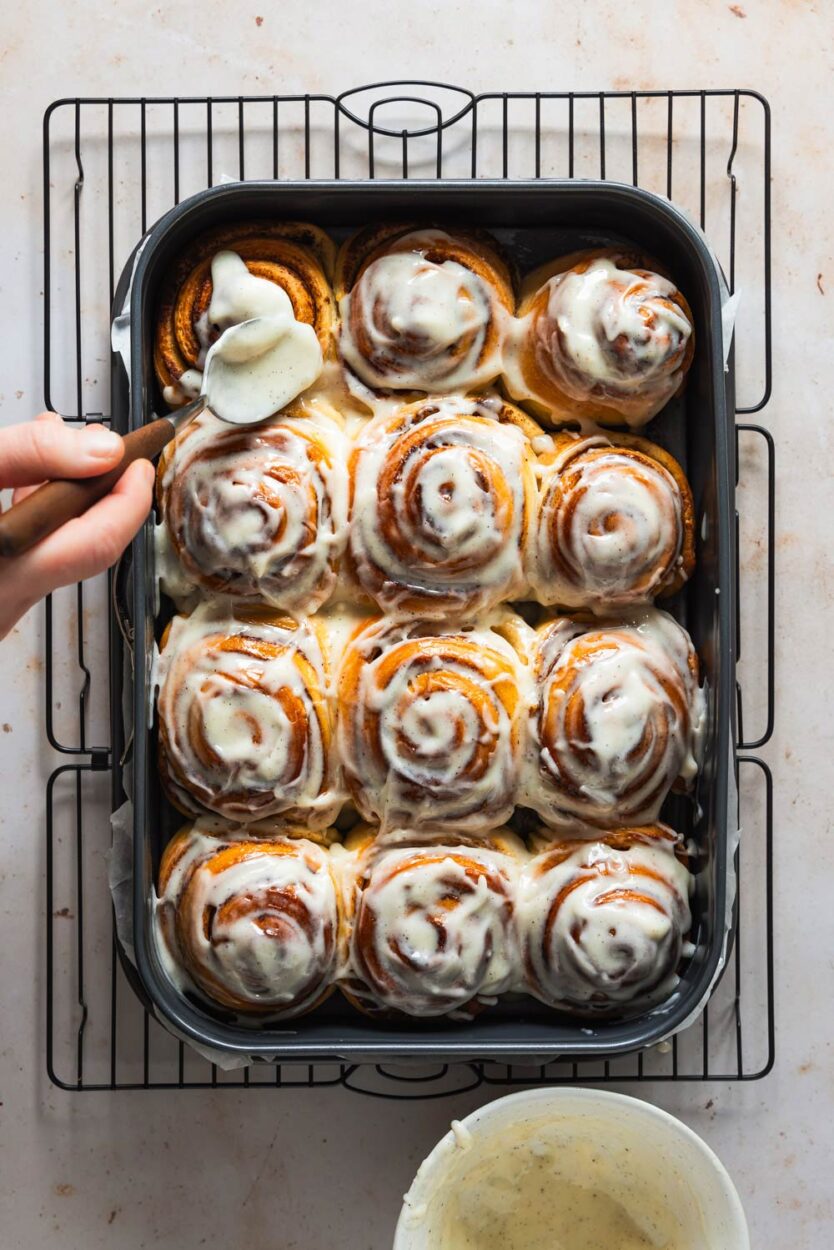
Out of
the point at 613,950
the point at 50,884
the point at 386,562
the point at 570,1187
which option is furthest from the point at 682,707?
the point at 50,884

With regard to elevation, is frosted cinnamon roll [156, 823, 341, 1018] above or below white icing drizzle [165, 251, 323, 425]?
below

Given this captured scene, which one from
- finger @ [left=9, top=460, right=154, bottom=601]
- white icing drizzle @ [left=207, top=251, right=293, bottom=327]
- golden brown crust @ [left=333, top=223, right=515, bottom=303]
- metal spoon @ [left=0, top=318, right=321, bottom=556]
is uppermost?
golden brown crust @ [left=333, top=223, right=515, bottom=303]

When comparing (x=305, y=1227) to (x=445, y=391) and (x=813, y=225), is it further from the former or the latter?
(x=813, y=225)

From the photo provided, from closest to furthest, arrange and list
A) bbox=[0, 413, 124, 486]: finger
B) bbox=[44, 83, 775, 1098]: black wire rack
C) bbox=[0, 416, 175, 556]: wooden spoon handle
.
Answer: bbox=[0, 416, 175, 556]: wooden spoon handle → bbox=[0, 413, 124, 486]: finger → bbox=[44, 83, 775, 1098]: black wire rack

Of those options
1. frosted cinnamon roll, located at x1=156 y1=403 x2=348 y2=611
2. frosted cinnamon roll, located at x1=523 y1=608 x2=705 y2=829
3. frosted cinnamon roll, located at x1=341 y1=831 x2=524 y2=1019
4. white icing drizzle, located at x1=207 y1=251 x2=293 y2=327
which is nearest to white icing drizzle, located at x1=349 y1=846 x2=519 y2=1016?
frosted cinnamon roll, located at x1=341 y1=831 x2=524 y2=1019

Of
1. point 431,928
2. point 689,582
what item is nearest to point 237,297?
point 689,582

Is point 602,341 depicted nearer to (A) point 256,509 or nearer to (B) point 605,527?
(B) point 605,527

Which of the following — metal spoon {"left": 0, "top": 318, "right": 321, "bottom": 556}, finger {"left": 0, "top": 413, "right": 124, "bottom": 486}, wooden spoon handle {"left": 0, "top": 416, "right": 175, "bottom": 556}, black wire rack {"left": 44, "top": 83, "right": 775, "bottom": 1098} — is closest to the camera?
wooden spoon handle {"left": 0, "top": 416, "right": 175, "bottom": 556}

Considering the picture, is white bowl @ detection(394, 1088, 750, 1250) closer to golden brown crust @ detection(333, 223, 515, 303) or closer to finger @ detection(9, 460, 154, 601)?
finger @ detection(9, 460, 154, 601)
